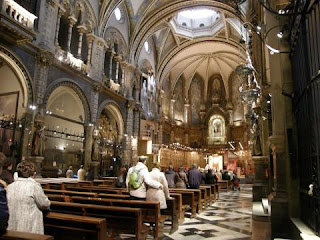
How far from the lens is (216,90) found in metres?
33.2

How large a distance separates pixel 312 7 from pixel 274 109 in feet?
7.77

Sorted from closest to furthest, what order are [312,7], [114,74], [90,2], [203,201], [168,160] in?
1. [312,7]
2. [203,201]
3. [90,2]
4. [114,74]
5. [168,160]

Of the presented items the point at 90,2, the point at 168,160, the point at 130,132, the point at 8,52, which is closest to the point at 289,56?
the point at 8,52

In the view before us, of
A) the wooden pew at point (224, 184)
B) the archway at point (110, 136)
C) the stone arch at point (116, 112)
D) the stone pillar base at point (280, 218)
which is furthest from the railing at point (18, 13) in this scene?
the wooden pew at point (224, 184)

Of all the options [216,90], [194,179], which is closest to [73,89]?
[194,179]

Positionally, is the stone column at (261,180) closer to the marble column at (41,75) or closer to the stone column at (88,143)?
the stone column at (88,143)

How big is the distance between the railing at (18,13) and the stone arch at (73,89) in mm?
2904

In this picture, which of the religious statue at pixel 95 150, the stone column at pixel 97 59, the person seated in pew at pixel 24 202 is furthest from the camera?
the stone column at pixel 97 59

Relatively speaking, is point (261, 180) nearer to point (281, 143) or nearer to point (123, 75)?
point (281, 143)

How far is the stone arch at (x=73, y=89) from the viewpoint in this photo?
41.6 feet

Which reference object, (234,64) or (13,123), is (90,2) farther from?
(234,64)

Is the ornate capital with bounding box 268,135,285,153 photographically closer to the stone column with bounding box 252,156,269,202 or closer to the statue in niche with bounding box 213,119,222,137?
the stone column with bounding box 252,156,269,202

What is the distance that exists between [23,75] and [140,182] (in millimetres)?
8677

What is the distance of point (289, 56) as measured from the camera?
200 inches
